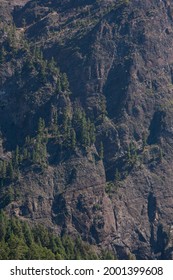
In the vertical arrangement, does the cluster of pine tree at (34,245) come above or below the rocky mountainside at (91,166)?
below

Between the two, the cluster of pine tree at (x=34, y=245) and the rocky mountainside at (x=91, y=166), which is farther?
the rocky mountainside at (x=91, y=166)

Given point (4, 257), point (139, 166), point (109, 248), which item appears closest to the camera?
point (4, 257)

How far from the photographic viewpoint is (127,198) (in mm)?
182250

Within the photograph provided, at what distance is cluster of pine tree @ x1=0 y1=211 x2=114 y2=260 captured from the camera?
129 m

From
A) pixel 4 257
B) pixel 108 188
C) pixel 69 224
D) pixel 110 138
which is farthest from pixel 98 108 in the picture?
pixel 4 257

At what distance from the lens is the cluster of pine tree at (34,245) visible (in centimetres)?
12900

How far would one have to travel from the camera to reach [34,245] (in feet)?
452

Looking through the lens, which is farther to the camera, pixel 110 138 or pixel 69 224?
pixel 110 138

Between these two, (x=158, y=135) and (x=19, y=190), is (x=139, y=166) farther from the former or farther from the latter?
(x=19, y=190)

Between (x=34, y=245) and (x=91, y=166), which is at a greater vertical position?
(x=91, y=166)

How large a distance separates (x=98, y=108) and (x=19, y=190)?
3549cm

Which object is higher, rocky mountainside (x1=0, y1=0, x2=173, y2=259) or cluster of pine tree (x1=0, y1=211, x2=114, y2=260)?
rocky mountainside (x1=0, y1=0, x2=173, y2=259)

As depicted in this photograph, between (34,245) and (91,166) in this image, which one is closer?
(34,245)

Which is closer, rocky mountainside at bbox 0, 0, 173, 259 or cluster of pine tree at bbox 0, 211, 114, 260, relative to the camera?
cluster of pine tree at bbox 0, 211, 114, 260
